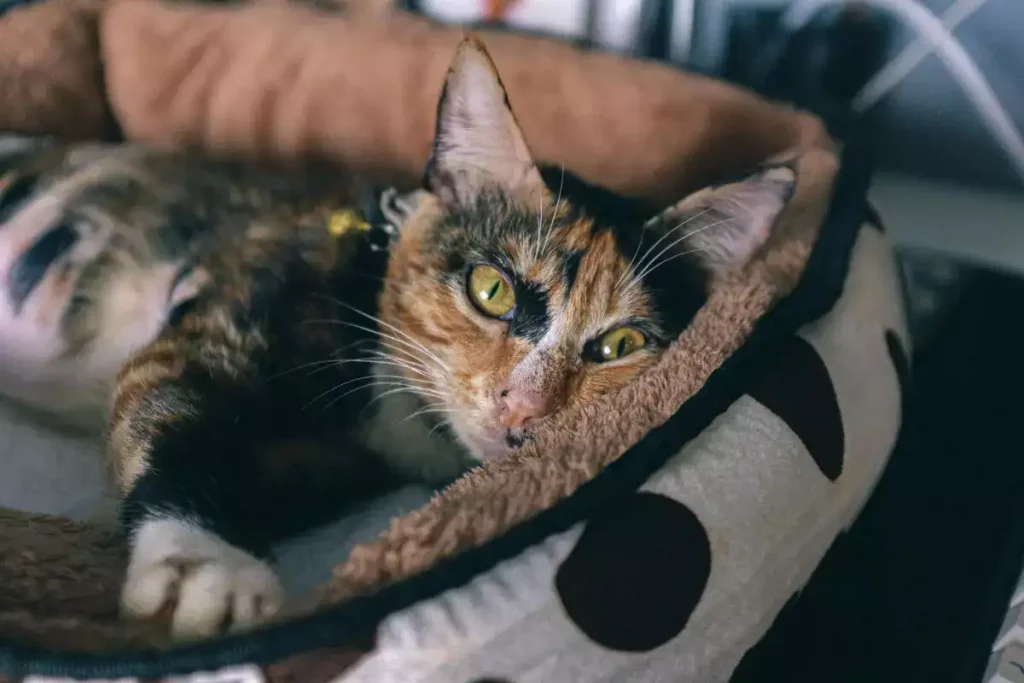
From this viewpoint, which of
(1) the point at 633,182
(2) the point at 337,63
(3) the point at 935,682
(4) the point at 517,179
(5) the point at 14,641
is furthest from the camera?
(2) the point at 337,63

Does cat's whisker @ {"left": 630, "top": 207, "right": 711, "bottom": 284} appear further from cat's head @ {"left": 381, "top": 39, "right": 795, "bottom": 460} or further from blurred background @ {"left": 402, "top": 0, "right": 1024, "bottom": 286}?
blurred background @ {"left": 402, "top": 0, "right": 1024, "bottom": 286}

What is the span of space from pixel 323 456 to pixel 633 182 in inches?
24.4

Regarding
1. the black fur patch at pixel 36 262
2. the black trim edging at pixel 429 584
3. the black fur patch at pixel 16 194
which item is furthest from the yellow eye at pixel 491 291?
the black fur patch at pixel 16 194

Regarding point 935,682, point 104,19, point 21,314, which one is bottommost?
point 21,314

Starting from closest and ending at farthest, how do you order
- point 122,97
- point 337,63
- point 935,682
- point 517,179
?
point 935,682 < point 517,179 < point 337,63 < point 122,97

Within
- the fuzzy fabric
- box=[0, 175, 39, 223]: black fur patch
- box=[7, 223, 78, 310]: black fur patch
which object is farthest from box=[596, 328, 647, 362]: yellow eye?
box=[0, 175, 39, 223]: black fur patch

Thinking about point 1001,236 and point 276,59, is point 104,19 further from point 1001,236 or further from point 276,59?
point 1001,236

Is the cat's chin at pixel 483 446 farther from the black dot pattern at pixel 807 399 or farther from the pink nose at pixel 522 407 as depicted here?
the black dot pattern at pixel 807 399

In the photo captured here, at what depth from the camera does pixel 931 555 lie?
2.98 feet

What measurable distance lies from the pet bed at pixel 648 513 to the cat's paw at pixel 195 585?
26mm

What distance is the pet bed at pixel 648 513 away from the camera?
580 millimetres

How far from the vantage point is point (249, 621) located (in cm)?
64

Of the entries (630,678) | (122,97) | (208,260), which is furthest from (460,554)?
(122,97)

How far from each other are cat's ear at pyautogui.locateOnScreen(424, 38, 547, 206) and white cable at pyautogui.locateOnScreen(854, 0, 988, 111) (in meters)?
0.81
